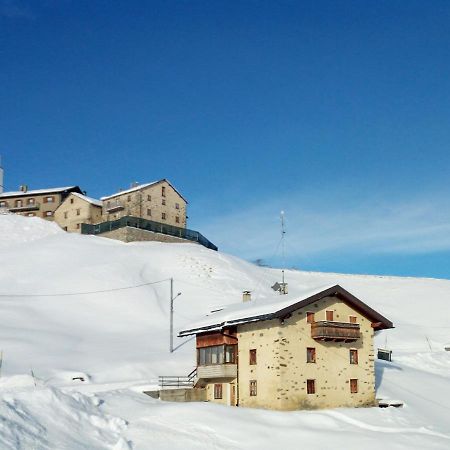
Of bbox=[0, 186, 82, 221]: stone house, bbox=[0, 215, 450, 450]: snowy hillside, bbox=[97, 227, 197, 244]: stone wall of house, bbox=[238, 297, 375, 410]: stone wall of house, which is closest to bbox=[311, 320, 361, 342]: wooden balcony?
bbox=[238, 297, 375, 410]: stone wall of house

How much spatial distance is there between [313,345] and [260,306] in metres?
4.29

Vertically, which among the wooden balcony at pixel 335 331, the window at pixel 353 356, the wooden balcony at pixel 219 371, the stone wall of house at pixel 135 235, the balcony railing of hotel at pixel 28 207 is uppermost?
the balcony railing of hotel at pixel 28 207

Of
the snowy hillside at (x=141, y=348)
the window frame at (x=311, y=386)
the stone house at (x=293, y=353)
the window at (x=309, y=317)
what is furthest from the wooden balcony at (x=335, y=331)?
the snowy hillside at (x=141, y=348)

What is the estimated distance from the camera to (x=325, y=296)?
3884 cm

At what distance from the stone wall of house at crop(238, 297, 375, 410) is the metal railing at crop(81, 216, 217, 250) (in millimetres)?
63453

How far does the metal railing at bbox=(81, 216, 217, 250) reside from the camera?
101 m

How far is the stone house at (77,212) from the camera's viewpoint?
11431 centimetres

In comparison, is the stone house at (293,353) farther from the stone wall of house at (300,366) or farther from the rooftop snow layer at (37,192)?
the rooftop snow layer at (37,192)

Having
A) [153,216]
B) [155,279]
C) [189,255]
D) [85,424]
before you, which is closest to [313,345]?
[85,424]

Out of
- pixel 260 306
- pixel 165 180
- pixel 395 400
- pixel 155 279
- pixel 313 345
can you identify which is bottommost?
pixel 395 400

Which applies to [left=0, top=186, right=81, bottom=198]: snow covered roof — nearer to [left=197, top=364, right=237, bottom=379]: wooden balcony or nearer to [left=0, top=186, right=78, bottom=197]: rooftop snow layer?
[left=0, top=186, right=78, bottom=197]: rooftop snow layer

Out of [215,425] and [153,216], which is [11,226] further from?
[215,425]

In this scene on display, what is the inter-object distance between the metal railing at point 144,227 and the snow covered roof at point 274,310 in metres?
58.1

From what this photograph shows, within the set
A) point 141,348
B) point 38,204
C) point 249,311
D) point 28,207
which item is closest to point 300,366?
point 249,311
